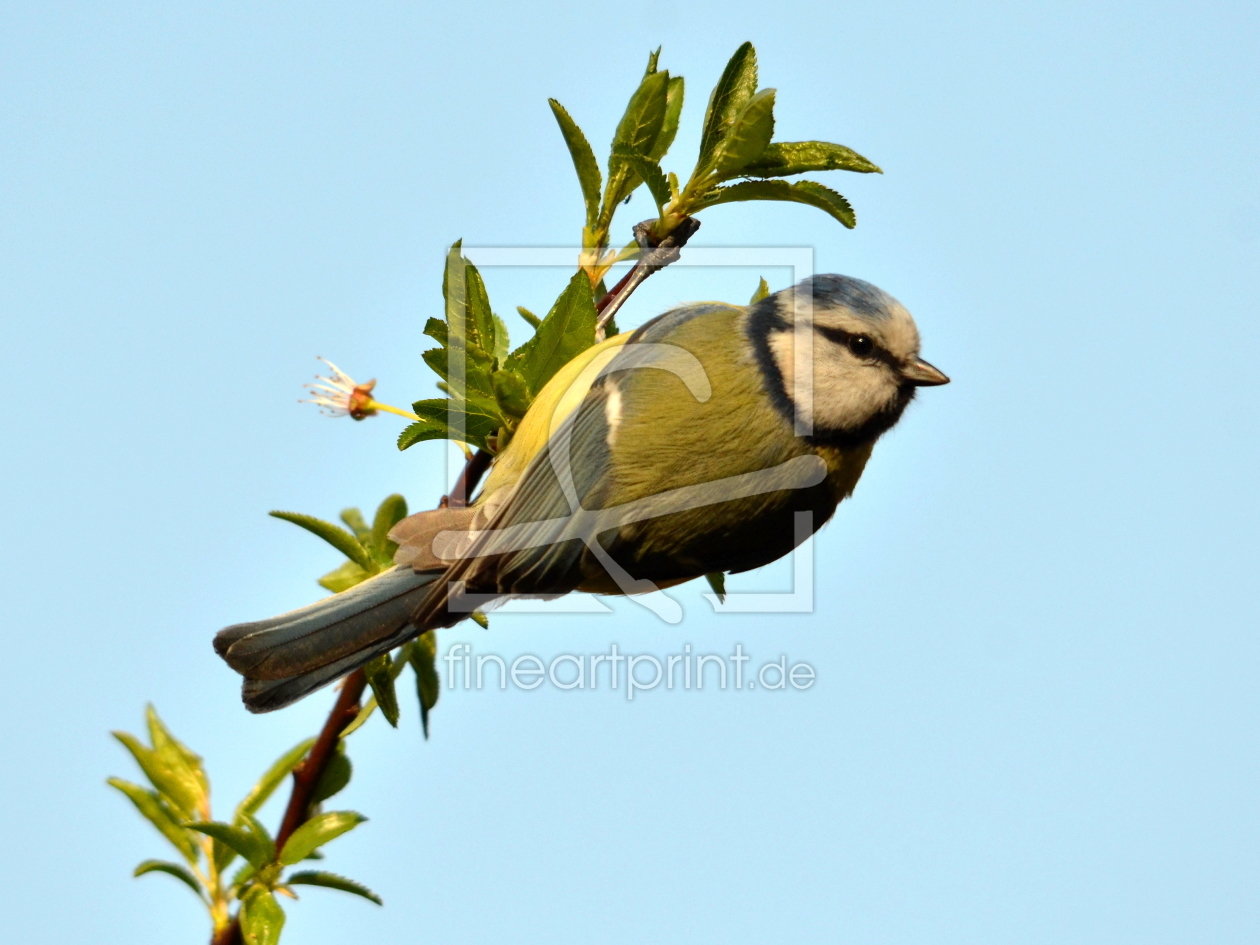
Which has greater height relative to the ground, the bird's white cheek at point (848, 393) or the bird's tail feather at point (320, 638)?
the bird's white cheek at point (848, 393)

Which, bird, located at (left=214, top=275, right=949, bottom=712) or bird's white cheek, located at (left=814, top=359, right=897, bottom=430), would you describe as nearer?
bird, located at (left=214, top=275, right=949, bottom=712)

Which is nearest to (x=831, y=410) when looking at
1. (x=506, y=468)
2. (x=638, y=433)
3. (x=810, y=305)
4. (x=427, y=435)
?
(x=810, y=305)

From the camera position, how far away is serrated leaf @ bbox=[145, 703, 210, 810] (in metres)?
2.84

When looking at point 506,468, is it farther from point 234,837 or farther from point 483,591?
point 234,837

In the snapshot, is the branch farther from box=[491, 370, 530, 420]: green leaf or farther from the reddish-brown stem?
box=[491, 370, 530, 420]: green leaf

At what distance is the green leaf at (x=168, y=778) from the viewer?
2.82 meters

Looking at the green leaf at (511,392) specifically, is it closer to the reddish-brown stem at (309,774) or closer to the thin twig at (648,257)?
the thin twig at (648,257)

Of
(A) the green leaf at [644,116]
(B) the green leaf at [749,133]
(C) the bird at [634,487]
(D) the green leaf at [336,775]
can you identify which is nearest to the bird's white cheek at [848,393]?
(C) the bird at [634,487]

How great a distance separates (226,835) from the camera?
7.93 feet

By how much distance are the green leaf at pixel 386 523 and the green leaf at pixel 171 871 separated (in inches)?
31.2

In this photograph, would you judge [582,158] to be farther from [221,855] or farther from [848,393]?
[221,855]

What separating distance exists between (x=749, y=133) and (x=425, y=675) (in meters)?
1.35

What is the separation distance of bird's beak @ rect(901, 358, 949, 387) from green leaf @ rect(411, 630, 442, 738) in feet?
4.17

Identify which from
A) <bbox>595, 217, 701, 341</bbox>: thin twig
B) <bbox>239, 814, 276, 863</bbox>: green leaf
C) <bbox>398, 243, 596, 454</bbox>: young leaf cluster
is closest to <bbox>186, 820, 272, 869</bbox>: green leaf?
<bbox>239, 814, 276, 863</bbox>: green leaf
